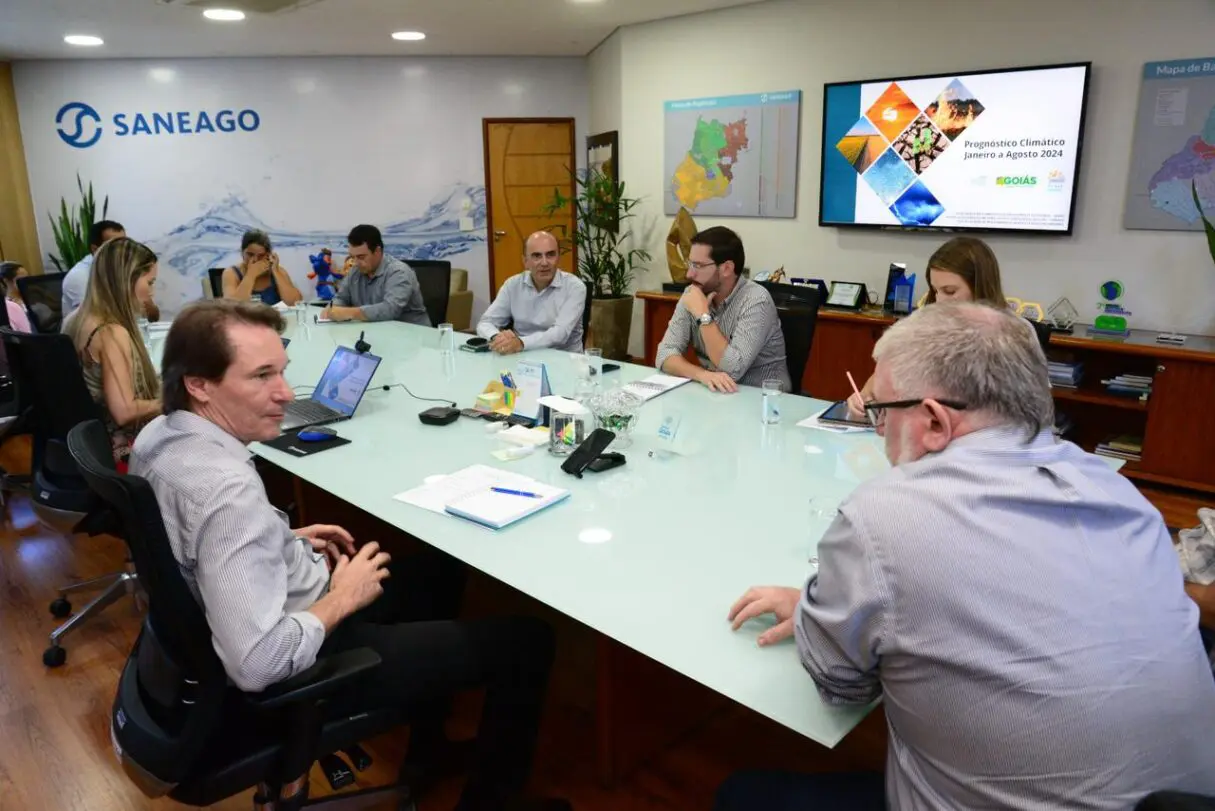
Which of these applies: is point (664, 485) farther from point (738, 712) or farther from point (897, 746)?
point (897, 746)

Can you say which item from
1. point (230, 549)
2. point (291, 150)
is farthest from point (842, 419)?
point (291, 150)

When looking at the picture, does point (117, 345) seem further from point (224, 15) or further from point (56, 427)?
point (224, 15)

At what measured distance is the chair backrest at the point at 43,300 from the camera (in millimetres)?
4270

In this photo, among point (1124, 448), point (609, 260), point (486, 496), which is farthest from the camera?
point (609, 260)

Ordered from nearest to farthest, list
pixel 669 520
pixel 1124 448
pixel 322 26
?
pixel 669 520, pixel 1124 448, pixel 322 26

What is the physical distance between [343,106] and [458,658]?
6948 millimetres

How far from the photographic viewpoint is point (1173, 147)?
3.83m

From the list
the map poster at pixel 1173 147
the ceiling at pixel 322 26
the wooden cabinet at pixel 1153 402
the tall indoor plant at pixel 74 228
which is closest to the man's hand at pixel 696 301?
the wooden cabinet at pixel 1153 402

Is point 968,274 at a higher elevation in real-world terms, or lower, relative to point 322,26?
lower

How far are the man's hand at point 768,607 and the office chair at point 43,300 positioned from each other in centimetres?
433

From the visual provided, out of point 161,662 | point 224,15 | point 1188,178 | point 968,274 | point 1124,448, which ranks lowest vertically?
point 1124,448

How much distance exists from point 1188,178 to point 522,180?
17.8ft

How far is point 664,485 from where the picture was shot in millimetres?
2033

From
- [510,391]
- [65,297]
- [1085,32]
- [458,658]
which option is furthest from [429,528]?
[1085,32]
